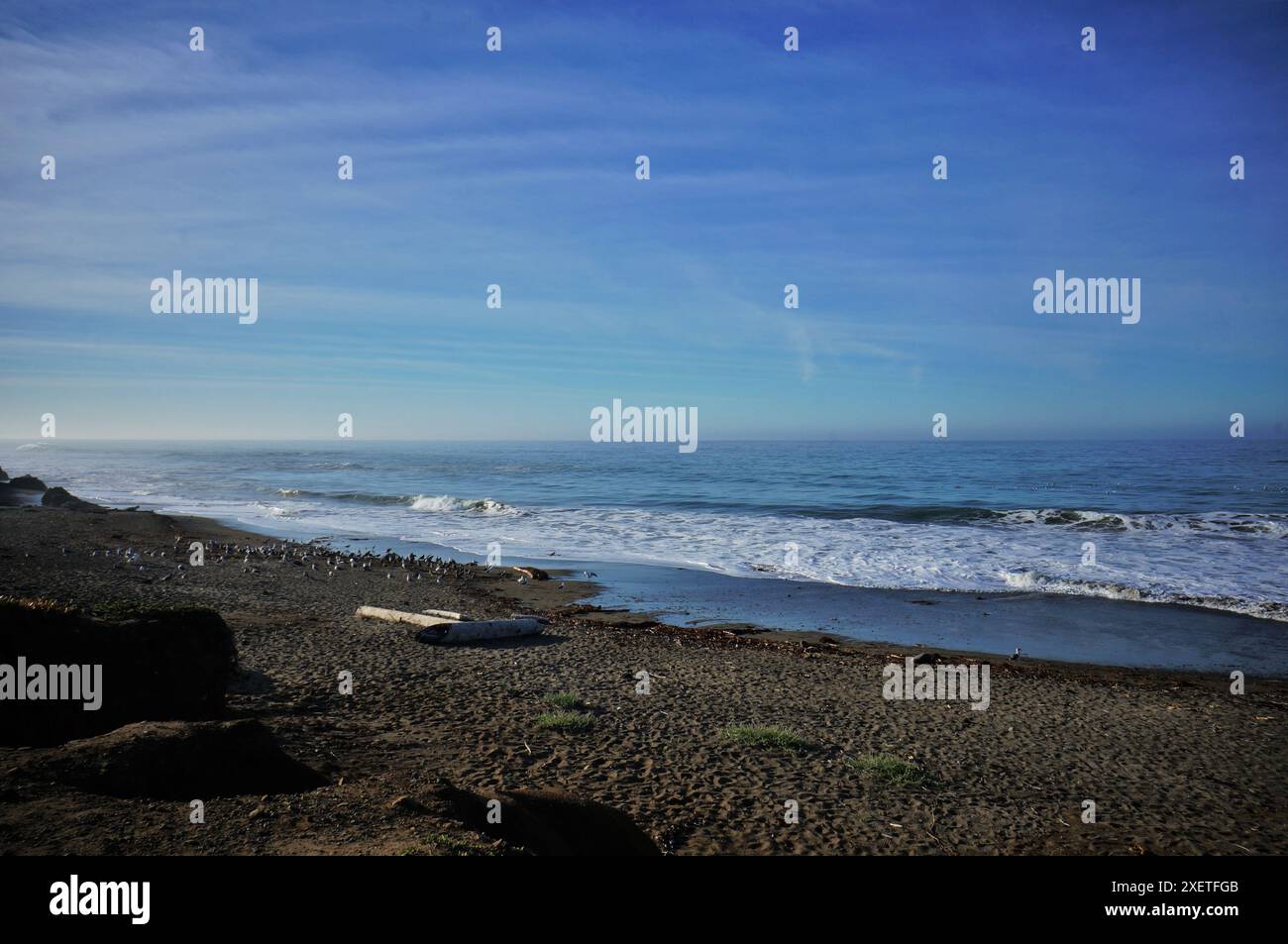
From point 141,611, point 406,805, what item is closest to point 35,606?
point 141,611

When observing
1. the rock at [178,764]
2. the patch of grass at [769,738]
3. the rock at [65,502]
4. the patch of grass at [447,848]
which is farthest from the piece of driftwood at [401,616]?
the rock at [65,502]

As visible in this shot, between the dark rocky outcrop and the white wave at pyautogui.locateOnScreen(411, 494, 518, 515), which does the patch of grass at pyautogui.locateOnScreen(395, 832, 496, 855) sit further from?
the white wave at pyautogui.locateOnScreen(411, 494, 518, 515)

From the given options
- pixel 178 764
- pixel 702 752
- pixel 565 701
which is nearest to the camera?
pixel 178 764

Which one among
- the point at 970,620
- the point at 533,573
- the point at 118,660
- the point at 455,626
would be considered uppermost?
the point at 118,660

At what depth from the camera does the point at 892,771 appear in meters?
7.99

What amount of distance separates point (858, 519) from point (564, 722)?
29.3 m

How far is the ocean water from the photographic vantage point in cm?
2228

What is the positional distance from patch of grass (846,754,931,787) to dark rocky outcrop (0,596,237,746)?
727 cm

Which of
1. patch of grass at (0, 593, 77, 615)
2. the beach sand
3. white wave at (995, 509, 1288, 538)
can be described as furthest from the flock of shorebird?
white wave at (995, 509, 1288, 538)

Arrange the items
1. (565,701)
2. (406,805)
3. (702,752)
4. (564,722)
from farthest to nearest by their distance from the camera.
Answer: (565,701), (564,722), (702,752), (406,805)

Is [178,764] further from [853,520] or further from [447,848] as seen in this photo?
[853,520]
